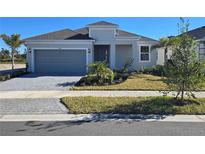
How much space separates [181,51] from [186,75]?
3.03 feet

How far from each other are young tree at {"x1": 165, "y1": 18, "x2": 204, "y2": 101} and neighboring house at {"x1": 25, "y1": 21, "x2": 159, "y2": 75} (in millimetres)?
13346

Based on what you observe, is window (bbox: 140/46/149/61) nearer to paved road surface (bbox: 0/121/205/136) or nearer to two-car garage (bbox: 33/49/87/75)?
two-car garage (bbox: 33/49/87/75)

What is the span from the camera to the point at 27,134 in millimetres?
6047

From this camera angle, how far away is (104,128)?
659cm

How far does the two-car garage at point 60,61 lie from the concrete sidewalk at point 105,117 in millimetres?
14986

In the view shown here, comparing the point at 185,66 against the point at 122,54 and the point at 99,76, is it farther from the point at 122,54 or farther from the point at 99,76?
the point at 122,54

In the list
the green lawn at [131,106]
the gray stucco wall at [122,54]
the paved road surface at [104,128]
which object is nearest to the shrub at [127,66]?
the gray stucco wall at [122,54]

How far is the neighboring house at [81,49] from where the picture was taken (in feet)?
74.5

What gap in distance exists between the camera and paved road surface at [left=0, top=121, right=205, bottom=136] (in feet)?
20.2

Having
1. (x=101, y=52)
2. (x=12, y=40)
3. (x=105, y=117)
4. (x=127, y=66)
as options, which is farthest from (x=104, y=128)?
(x=12, y=40)

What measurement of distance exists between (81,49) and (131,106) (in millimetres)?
14445

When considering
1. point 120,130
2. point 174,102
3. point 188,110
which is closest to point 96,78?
point 174,102

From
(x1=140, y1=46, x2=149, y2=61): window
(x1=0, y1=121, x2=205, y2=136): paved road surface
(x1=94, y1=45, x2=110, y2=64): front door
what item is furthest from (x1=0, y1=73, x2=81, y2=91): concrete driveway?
(x1=140, y1=46, x2=149, y2=61): window

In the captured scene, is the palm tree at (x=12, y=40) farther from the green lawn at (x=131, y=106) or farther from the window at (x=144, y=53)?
the green lawn at (x=131, y=106)
